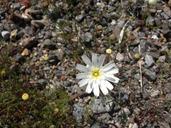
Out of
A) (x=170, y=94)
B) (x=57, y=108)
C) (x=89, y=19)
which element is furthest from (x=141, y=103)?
(x=89, y=19)

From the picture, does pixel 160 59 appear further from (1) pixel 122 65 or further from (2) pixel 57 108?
(2) pixel 57 108

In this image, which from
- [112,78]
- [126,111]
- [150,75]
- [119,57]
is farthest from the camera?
[119,57]

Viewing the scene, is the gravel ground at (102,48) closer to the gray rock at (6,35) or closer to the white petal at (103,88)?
the gray rock at (6,35)

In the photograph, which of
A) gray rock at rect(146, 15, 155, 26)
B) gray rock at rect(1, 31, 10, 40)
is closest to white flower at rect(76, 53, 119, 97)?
gray rock at rect(146, 15, 155, 26)

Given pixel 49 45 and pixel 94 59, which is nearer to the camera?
pixel 94 59

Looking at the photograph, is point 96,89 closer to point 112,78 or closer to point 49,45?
point 112,78

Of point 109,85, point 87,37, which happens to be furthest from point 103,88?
point 87,37

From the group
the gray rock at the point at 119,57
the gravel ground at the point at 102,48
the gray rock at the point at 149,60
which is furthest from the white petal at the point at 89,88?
the gray rock at the point at 149,60
